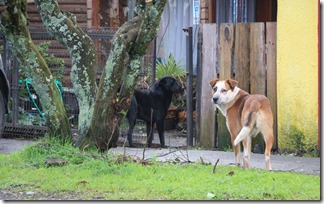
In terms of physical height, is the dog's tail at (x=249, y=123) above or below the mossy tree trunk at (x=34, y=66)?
below

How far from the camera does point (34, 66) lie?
364 inches

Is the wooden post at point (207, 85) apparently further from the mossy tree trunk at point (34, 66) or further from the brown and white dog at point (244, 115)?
the mossy tree trunk at point (34, 66)

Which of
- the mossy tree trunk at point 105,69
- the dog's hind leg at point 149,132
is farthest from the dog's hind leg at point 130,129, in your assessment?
the mossy tree trunk at point 105,69

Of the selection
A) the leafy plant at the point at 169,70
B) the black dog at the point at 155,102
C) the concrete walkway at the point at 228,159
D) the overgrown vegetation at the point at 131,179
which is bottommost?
the concrete walkway at the point at 228,159

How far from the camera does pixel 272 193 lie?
23.9 ft

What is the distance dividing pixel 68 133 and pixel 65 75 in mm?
5280

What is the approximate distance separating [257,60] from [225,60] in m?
0.48

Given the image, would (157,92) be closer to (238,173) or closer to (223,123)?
(223,123)

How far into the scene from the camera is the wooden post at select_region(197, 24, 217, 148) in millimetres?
11422

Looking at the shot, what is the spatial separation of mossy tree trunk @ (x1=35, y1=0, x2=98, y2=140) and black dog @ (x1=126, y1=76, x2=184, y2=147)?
2.87m

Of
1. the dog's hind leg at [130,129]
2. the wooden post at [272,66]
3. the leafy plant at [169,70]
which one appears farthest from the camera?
the leafy plant at [169,70]

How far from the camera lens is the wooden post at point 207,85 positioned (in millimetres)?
11422

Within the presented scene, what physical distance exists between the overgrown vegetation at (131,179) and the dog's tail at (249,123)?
0.37m

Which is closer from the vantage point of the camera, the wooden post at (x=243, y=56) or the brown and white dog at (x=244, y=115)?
the brown and white dog at (x=244, y=115)
